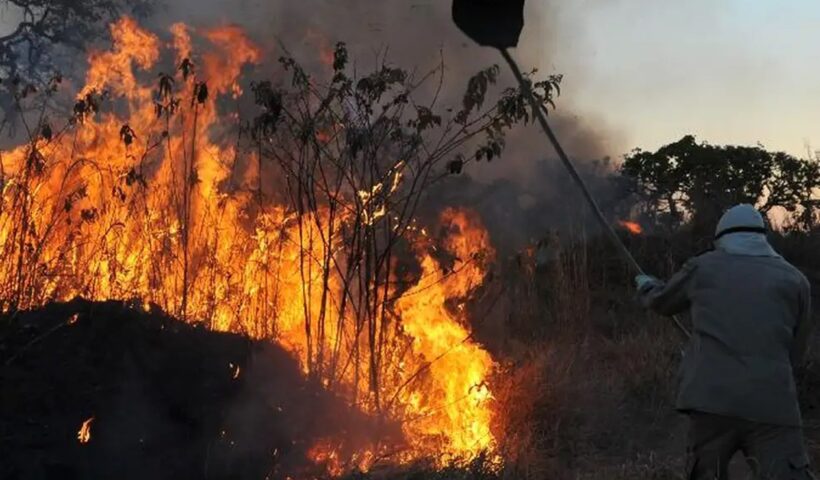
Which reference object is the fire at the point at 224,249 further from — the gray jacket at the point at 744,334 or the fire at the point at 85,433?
the gray jacket at the point at 744,334

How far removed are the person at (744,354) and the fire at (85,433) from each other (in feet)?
11.9

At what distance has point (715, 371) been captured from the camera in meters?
3.64

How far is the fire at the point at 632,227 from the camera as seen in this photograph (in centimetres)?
1399

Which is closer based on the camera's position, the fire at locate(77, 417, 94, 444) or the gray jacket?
the gray jacket

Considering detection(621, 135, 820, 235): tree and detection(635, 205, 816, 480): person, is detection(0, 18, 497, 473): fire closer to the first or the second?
detection(635, 205, 816, 480): person

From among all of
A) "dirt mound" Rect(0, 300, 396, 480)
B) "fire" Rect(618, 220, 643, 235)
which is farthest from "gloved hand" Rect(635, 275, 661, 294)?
"fire" Rect(618, 220, 643, 235)

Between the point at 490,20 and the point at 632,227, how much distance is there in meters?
11.5

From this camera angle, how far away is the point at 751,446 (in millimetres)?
3652

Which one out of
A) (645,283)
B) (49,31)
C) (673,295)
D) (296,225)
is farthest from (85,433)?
(49,31)

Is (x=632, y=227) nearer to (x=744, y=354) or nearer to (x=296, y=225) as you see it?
(x=296, y=225)

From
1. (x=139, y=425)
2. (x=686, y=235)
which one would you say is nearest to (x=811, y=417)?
(x=139, y=425)

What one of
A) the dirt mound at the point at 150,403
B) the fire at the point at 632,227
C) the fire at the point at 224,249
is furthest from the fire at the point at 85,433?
the fire at the point at 632,227

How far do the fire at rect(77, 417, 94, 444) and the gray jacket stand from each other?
3.62 meters

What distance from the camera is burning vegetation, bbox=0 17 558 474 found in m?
5.96
